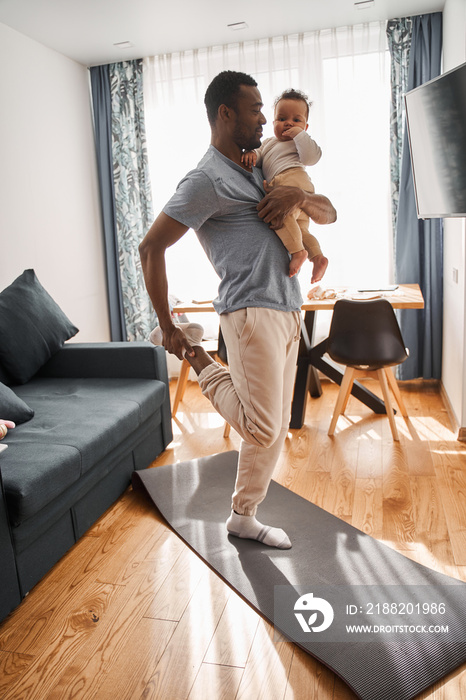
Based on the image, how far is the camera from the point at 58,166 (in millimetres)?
4207

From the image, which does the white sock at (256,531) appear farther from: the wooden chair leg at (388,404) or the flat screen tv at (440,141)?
the flat screen tv at (440,141)

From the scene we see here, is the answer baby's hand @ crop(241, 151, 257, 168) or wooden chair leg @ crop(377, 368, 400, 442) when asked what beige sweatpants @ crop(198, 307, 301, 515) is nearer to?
baby's hand @ crop(241, 151, 257, 168)

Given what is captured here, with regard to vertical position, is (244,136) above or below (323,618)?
above

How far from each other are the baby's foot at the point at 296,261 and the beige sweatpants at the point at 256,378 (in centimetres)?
14

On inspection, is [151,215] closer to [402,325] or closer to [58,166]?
[58,166]

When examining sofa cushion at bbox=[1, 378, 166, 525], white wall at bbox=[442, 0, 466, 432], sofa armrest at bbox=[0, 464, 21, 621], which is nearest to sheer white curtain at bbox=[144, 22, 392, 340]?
white wall at bbox=[442, 0, 466, 432]

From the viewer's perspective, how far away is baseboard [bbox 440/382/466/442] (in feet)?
10.5

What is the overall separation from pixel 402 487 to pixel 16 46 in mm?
3509

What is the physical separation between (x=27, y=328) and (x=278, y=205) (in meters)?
1.88

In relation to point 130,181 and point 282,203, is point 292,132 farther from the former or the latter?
point 130,181

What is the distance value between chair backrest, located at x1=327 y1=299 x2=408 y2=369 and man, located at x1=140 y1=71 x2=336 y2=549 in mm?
1341

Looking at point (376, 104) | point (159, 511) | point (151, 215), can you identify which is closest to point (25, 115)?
point (151, 215)

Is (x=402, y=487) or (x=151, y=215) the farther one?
(x=151, y=215)

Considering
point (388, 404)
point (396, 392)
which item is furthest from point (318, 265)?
point (396, 392)
